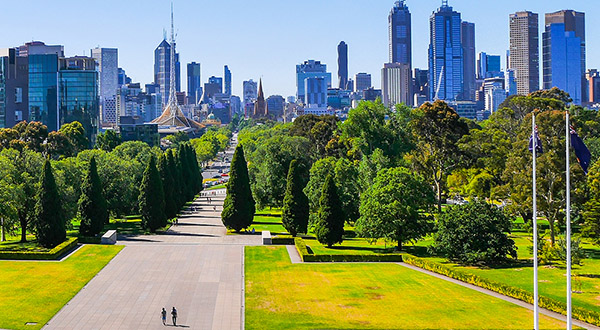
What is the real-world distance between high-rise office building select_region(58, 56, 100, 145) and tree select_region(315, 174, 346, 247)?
11859 centimetres

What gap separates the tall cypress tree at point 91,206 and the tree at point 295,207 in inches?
621

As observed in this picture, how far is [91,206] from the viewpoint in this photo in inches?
2505

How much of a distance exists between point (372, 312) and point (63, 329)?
15.6 meters

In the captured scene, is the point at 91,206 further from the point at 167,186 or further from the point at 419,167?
the point at 419,167

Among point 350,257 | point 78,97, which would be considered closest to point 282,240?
point 350,257

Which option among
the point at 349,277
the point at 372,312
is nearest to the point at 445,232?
the point at 349,277

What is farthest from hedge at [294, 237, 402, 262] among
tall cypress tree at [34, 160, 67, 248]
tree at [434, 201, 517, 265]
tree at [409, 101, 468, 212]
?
tree at [409, 101, 468, 212]

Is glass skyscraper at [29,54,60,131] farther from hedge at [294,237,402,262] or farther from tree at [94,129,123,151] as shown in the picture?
hedge at [294,237,402,262]

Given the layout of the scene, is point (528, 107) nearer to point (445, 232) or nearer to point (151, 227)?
point (445, 232)

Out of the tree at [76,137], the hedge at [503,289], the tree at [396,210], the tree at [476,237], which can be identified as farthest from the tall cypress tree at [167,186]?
the tree at [76,137]

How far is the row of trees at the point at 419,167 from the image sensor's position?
57469 mm

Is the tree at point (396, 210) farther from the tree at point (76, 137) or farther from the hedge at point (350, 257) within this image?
the tree at point (76, 137)

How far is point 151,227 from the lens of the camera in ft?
226

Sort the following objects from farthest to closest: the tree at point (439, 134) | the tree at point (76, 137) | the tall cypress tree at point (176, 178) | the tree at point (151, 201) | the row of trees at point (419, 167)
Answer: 1. the tree at point (76, 137)
2. the tree at point (439, 134)
3. the tall cypress tree at point (176, 178)
4. the tree at point (151, 201)
5. the row of trees at point (419, 167)
